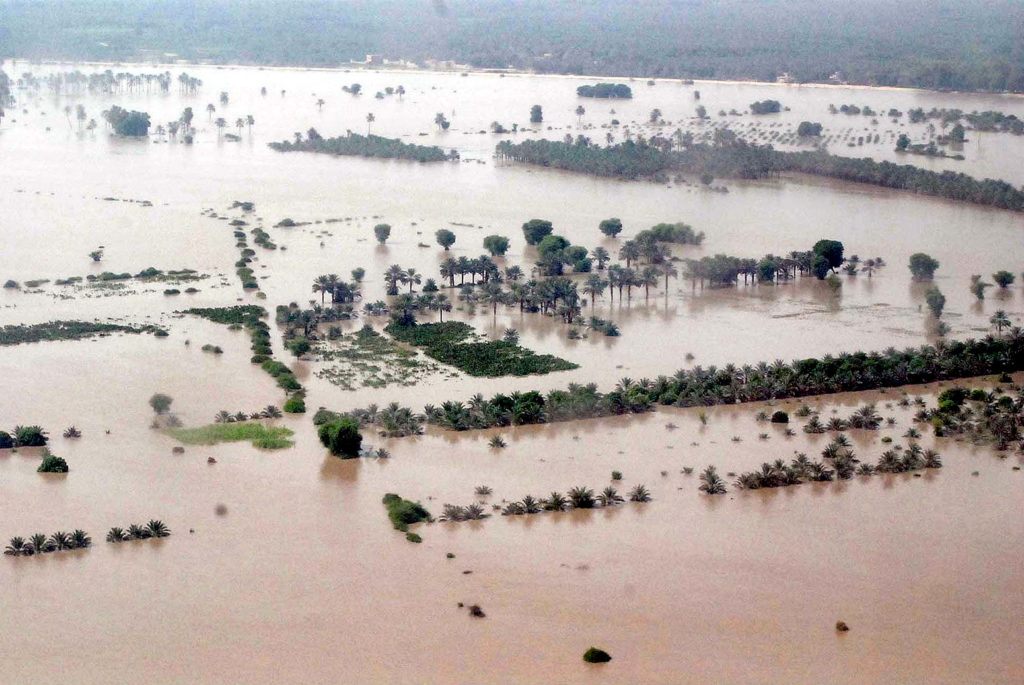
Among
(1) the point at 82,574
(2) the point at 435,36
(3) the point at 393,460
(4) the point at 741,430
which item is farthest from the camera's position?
(2) the point at 435,36

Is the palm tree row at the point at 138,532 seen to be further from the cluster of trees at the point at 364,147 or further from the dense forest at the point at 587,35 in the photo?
the dense forest at the point at 587,35

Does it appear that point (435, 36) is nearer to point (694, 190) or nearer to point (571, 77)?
point (571, 77)

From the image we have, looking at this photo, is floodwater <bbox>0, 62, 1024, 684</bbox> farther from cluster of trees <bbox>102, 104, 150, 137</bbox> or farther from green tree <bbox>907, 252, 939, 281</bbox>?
cluster of trees <bbox>102, 104, 150, 137</bbox>

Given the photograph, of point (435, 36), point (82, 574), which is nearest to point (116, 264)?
point (82, 574)

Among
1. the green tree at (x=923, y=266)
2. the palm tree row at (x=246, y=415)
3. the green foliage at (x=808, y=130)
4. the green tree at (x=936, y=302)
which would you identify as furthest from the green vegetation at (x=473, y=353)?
the green foliage at (x=808, y=130)

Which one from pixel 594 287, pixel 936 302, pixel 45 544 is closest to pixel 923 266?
pixel 936 302

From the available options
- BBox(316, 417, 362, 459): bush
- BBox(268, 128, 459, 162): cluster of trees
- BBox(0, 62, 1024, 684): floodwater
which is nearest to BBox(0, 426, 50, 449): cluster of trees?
BBox(0, 62, 1024, 684): floodwater
